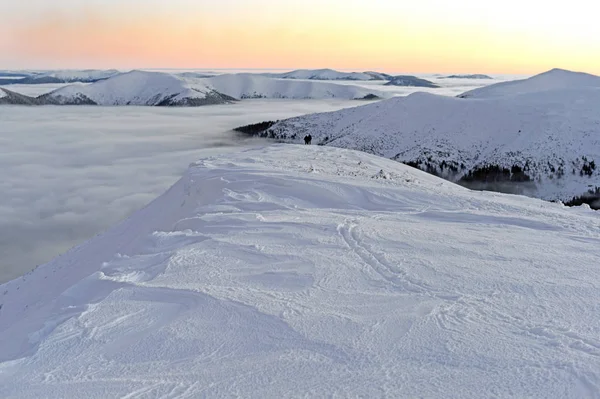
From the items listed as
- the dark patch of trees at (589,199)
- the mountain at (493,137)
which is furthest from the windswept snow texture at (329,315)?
the mountain at (493,137)

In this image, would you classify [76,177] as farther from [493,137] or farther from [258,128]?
[493,137]

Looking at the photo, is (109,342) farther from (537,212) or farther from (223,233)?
(537,212)

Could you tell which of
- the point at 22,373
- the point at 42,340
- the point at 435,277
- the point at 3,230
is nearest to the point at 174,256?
the point at 42,340

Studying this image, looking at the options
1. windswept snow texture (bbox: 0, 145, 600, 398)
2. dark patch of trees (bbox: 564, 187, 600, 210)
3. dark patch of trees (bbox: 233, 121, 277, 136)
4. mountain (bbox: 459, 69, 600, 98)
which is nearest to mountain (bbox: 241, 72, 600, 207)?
dark patch of trees (bbox: 564, 187, 600, 210)

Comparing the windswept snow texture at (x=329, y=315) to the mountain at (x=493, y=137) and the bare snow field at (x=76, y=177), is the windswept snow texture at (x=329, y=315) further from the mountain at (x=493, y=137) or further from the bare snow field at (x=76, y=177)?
the mountain at (x=493, y=137)

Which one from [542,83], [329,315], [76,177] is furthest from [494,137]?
[76,177]

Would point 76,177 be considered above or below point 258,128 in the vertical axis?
below
